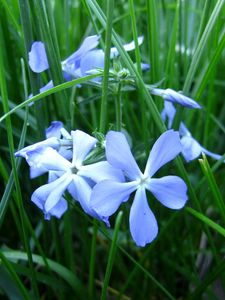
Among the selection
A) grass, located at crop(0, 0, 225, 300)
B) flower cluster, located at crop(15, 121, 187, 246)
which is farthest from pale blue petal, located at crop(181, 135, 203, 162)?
flower cluster, located at crop(15, 121, 187, 246)

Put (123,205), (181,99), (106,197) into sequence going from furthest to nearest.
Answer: (123,205) → (181,99) → (106,197)

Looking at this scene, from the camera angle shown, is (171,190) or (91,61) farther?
(91,61)

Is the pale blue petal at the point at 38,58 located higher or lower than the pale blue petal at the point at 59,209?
higher

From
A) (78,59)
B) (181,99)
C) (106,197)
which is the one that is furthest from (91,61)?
(106,197)

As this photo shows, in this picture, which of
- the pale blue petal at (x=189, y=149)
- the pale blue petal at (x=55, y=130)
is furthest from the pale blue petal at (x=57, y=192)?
the pale blue petal at (x=189, y=149)

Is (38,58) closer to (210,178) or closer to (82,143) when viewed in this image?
(82,143)

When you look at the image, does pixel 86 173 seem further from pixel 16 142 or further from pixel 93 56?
pixel 16 142

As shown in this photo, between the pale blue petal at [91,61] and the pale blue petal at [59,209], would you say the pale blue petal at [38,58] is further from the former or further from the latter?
the pale blue petal at [59,209]

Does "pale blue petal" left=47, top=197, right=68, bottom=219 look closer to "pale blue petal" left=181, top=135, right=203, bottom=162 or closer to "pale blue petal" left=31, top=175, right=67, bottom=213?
"pale blue petal" left=31, top=175, right=67, bottom=213
